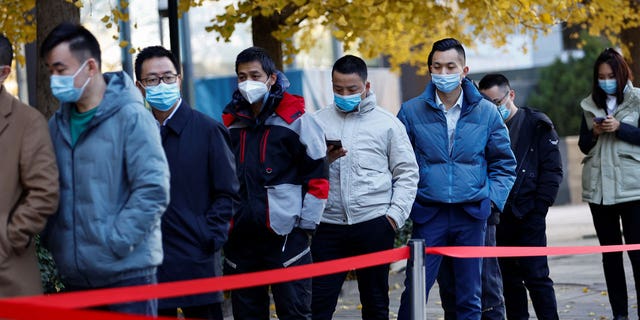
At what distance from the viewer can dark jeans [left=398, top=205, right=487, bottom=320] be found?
7.11 m

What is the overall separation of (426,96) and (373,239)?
98 centimetres

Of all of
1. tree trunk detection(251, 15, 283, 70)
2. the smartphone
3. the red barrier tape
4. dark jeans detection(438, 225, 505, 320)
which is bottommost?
dark jeans detection(438, 225, 505, 320)

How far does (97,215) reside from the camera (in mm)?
4758

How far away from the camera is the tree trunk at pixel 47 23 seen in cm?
925

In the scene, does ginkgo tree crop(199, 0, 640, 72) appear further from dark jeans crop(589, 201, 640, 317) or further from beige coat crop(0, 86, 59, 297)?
beige coat crop(0, 86, 59, 297)

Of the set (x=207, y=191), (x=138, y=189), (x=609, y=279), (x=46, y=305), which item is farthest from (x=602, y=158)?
(x=46, y=305)

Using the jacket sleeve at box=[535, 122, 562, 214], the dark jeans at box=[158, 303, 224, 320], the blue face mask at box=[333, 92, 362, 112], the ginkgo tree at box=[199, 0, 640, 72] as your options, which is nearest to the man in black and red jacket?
the blue face mask at box=[333, 92, 362, 112]

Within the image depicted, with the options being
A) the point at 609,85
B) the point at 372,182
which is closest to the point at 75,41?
the point at 372,182

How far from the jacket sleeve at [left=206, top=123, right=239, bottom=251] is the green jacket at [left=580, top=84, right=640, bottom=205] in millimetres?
3733

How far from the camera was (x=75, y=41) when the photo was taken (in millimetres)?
4883

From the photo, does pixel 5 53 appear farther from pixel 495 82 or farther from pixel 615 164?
pixel 615 164

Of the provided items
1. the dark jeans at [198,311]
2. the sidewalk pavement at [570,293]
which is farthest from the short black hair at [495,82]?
the dark jeans at [198,311]

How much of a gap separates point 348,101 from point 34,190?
2.63m

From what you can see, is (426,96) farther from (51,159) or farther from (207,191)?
(51,159)
